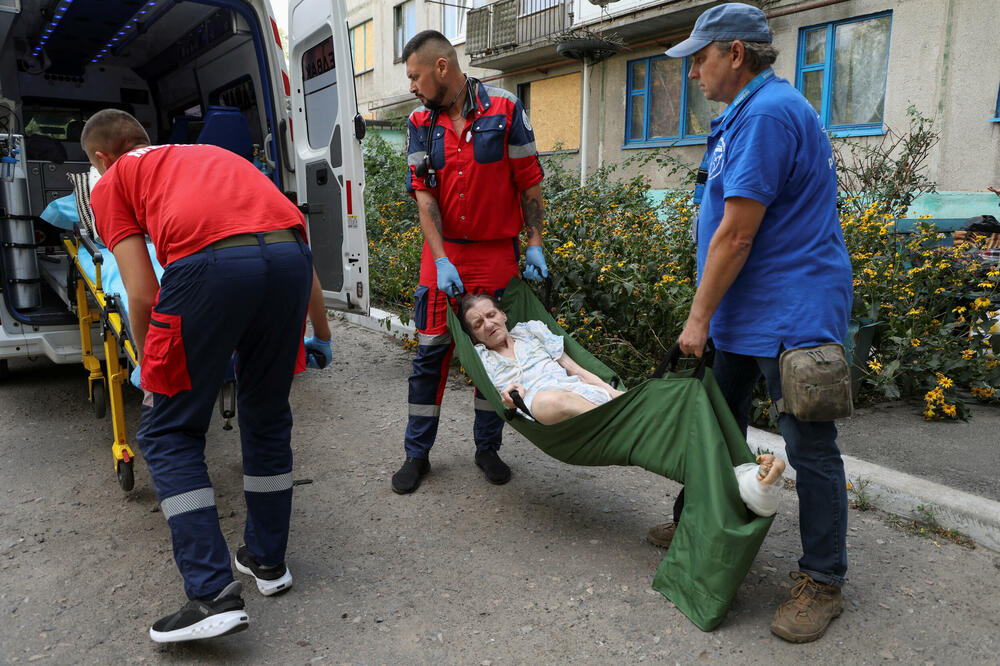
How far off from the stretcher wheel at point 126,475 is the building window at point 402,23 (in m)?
20.2

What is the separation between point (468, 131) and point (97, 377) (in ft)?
8.11

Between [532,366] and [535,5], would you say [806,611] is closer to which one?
[532,366]

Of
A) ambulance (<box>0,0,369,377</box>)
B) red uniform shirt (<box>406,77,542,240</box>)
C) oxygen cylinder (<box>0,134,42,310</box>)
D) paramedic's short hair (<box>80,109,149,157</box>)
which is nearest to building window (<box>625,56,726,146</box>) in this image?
ambulance (<box>0,0,369,377</box>)

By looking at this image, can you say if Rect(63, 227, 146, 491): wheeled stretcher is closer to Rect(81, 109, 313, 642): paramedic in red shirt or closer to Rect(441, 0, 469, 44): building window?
Rect(81, 109, 313, 642): paramedic in red shirt

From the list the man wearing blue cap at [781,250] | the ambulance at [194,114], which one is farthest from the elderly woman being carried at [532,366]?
the ambulance at [194,114]

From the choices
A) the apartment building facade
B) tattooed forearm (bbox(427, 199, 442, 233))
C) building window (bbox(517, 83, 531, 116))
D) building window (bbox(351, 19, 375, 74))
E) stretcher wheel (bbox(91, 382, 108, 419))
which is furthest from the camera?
building window (bbox(351, 19, 375, 74))

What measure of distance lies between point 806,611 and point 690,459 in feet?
1.95

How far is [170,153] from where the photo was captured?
2422 millimetres

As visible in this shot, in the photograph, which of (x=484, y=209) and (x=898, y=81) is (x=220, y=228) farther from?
(x=898, y=81)

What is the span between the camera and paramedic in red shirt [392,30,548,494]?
3396 mm

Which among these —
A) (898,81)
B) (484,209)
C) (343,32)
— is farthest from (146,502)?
(898,81)

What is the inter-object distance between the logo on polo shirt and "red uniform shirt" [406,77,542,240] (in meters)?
1.19

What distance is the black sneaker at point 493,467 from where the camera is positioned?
3600mm

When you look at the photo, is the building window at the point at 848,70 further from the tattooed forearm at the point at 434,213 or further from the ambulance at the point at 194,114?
the tattooed forearm at the point at 434,213
